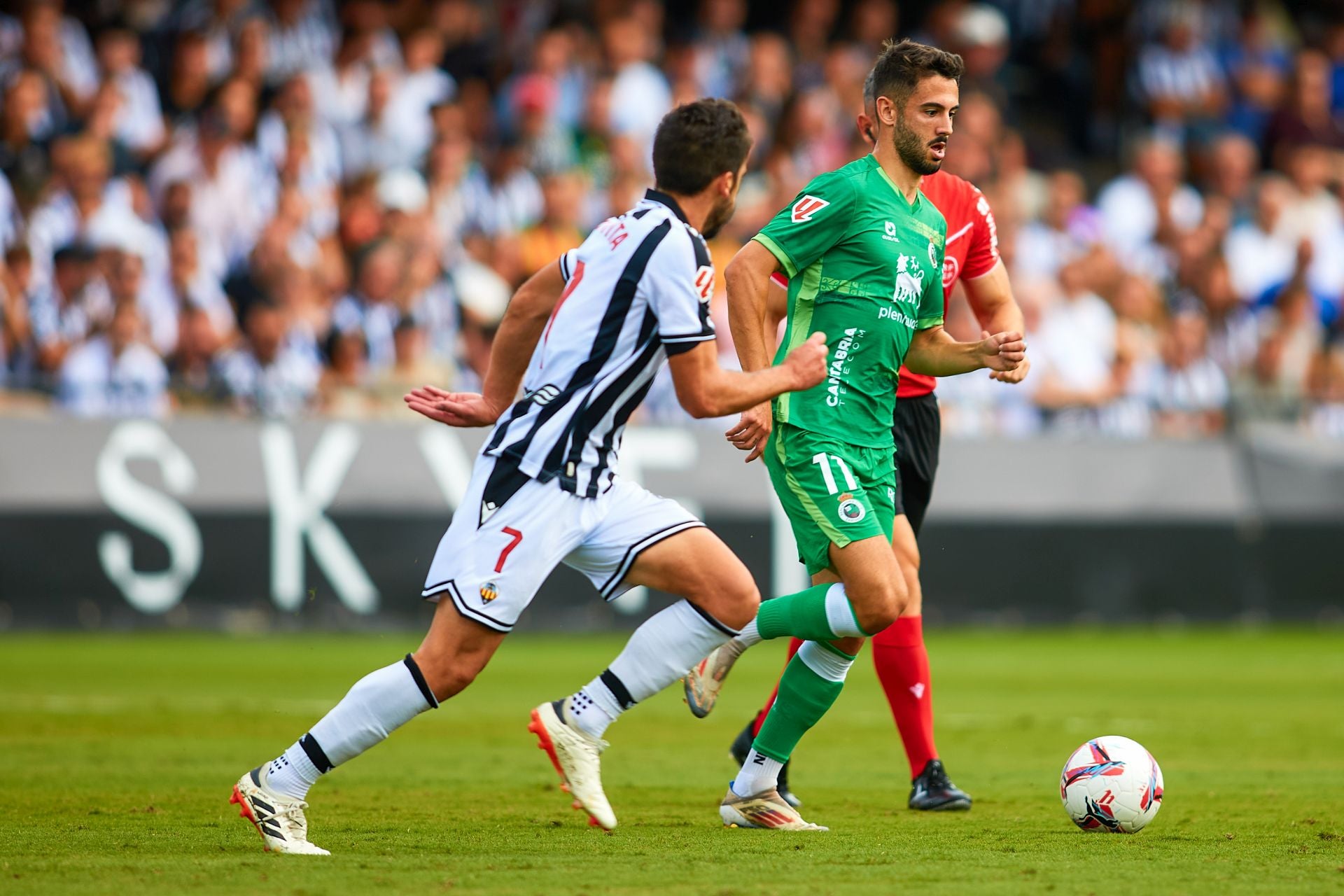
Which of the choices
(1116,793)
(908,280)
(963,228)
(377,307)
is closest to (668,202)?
(908,280)

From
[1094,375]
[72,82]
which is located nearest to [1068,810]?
[1094,375]

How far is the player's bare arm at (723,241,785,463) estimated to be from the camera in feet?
19.9

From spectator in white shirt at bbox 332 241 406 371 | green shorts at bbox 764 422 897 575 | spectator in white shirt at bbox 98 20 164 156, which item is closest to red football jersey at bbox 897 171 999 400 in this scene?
green shorts at bbox 764 422 897 575

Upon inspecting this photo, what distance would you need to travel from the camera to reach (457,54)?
17.3 m

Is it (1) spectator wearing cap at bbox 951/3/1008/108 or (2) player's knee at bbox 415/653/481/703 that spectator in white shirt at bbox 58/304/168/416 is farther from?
(1) spectator wearing cap at bbox 951/3/1008/108

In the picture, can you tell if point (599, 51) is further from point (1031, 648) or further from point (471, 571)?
point (471, 571)

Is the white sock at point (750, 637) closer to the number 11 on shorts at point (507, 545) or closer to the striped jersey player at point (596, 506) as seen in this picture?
the striped jersey player at point (596, 506)

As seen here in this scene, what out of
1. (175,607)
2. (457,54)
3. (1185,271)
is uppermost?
(457,54)

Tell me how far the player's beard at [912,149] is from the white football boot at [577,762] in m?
2.28

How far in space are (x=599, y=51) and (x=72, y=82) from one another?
519cm

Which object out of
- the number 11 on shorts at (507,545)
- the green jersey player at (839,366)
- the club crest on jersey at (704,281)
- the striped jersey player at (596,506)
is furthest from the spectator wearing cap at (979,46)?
the number 11 on shorts at (507,545)

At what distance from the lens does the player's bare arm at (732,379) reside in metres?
5.40

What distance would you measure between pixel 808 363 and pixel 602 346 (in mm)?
639

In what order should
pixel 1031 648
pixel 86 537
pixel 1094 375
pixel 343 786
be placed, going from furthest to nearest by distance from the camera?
pixel 1094 375, pixel 1031 648, pixel 86 537, pixel 343 786
